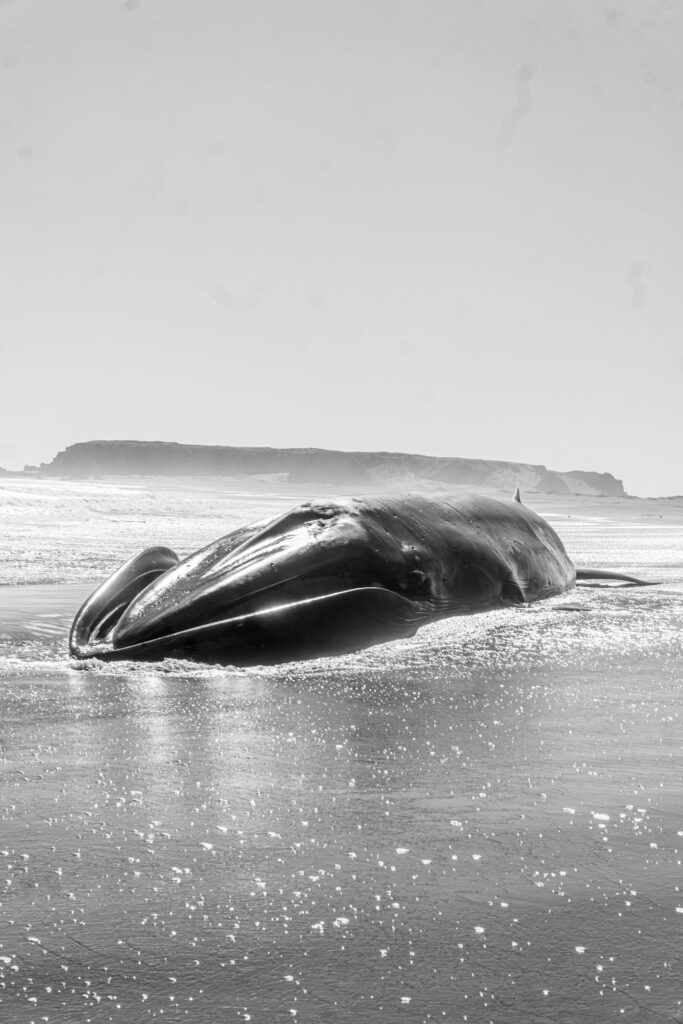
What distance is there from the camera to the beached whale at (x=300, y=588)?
445cm

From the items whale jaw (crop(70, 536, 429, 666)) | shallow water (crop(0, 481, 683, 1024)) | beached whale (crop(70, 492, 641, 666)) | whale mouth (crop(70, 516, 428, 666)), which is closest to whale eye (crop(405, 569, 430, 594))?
beached whale (crop(70, 492, 641, 666))

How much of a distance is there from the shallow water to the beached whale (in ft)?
0.63

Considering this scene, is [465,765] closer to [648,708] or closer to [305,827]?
[305,827]

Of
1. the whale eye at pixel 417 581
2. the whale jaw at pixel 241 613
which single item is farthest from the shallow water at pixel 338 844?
the whale eye at pixel 417 581

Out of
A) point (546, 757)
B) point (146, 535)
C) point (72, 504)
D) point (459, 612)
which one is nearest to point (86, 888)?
point (546, 757)

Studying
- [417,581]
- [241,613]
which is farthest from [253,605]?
[417,581]

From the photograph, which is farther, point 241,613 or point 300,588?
point 300,588

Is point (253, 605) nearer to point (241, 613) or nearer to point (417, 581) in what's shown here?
point (241, 613)

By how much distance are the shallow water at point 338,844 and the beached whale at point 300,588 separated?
0.63ft

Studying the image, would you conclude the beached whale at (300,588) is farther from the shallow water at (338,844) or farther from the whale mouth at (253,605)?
the shallow water at (338,844)

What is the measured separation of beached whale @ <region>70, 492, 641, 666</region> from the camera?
4.45 metres

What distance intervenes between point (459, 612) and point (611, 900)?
12.7ft

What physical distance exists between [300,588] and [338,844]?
2.56m

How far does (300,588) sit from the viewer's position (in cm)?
469
